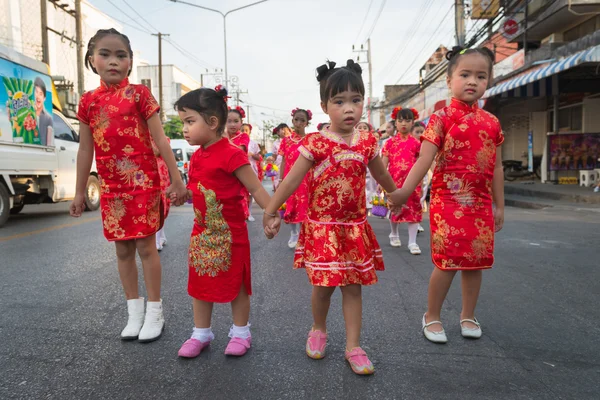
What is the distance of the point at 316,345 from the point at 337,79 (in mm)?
1460

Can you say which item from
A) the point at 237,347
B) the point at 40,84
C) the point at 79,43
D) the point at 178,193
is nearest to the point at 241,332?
the point at 237,347

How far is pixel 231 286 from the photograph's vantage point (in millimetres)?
2623

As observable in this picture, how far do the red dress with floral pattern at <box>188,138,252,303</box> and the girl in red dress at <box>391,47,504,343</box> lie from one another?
0.96 metres

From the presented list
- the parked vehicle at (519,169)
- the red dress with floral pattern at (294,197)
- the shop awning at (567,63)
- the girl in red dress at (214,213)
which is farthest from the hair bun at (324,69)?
the parked vehicle at (519,169)

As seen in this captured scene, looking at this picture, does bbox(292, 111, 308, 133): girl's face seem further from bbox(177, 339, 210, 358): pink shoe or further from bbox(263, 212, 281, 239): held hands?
bbox(177, 339, 210, 358): pink shoe

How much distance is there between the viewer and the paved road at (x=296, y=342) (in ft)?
7.38

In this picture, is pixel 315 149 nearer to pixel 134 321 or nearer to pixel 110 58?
pixel 110 58

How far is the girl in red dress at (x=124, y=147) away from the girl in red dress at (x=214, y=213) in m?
0.25

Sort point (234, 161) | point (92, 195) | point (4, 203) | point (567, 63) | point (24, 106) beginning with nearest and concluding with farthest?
point (234, 161), point (4, 203), point (24, 106), point (92, 195), point (567, 63)

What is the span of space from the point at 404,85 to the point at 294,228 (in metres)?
44.7

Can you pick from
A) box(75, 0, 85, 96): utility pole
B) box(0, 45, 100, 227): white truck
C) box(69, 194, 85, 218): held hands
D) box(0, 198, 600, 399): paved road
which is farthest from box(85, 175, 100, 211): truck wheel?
box(75, 0, 85, 96): utility pole

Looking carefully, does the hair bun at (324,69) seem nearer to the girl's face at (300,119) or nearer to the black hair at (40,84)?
the girl's face at (300,119)

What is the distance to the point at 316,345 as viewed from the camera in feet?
8.53

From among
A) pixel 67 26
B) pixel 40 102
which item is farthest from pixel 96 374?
pixel 67 26
